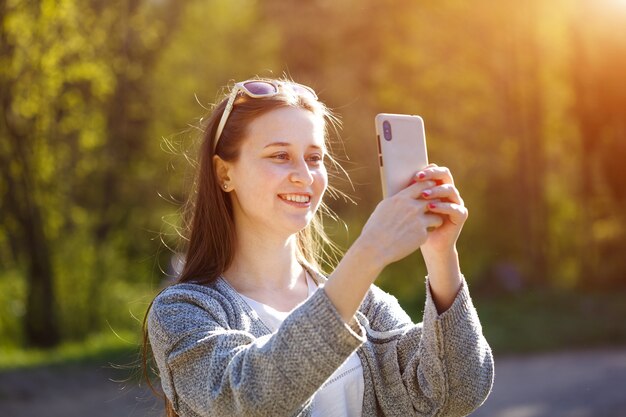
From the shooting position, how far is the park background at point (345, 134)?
972 centimetres

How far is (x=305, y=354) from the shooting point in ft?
5.88

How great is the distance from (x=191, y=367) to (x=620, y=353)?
7395mm

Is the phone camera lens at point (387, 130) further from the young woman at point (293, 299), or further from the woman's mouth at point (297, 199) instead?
the woman's mouth at point (297, 199)

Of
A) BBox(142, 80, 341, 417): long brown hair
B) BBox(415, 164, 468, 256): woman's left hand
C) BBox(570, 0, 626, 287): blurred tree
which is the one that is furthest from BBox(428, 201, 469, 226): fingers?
BBox(570, 0, 626, 287): blurred tree

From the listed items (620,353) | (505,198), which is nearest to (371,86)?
(505,198)

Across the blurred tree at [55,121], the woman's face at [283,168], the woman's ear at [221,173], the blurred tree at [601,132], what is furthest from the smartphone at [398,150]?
the blurred tree at [601,132]

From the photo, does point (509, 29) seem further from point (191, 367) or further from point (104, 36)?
point (191, 367)

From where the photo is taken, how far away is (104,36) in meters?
10.6

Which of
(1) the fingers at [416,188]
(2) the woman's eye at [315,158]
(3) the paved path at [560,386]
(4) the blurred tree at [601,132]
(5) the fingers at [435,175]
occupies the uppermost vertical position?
(2) the woman's eye at [315,158]

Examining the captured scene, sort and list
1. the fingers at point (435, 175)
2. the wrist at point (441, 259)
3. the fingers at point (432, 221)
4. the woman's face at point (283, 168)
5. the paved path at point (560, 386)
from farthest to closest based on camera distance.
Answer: the paved path at point (560, 386), the woman's face at point (283, 168), the wrist at point (441, 259), the fingers at point (435, 175), the fingers at point (432, 221)

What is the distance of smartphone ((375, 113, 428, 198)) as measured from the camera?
2.07m

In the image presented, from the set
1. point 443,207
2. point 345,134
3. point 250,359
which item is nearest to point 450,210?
point 443,207

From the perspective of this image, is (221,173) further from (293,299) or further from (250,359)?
(250,359)

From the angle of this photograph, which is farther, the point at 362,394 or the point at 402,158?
the point at 362,394
